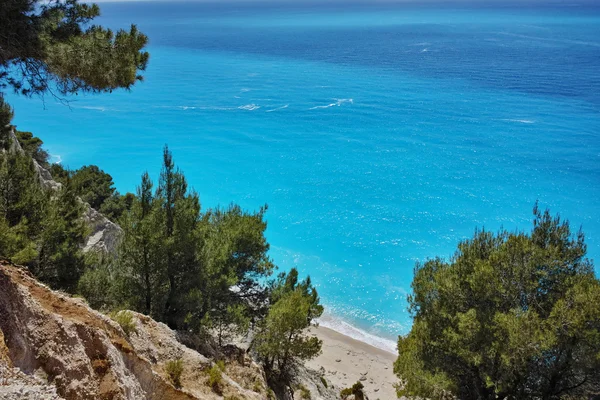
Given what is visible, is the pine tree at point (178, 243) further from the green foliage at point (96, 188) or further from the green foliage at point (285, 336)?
the green foliage at point (96, 188)

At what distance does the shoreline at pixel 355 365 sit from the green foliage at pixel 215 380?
12403 millimetres

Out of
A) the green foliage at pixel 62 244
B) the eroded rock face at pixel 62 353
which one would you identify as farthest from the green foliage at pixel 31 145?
the eroded rock face at pixel 62 353

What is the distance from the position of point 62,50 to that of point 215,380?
27.0 feet

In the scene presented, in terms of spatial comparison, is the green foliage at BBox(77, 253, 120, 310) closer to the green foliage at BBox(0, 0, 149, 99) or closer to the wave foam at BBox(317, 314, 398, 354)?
the green foliage at BBox(0, 0, 149, 99)

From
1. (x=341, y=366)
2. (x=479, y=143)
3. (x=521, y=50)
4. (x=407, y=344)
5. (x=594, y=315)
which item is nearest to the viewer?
(x=594, y=315)

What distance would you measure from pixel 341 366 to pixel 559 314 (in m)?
→ 14.9

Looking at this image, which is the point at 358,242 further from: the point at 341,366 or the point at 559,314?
the point at 559,314

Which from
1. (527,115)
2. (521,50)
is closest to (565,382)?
(527,115)

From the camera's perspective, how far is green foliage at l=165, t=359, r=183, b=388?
32.2ft

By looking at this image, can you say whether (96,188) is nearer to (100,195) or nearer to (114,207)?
(100,195)

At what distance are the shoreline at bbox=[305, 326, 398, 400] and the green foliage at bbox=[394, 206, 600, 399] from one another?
8.14 meters

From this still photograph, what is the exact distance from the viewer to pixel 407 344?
18.1 meters

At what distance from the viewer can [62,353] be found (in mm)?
6895

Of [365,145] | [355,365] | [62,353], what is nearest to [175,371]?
[62,353]
